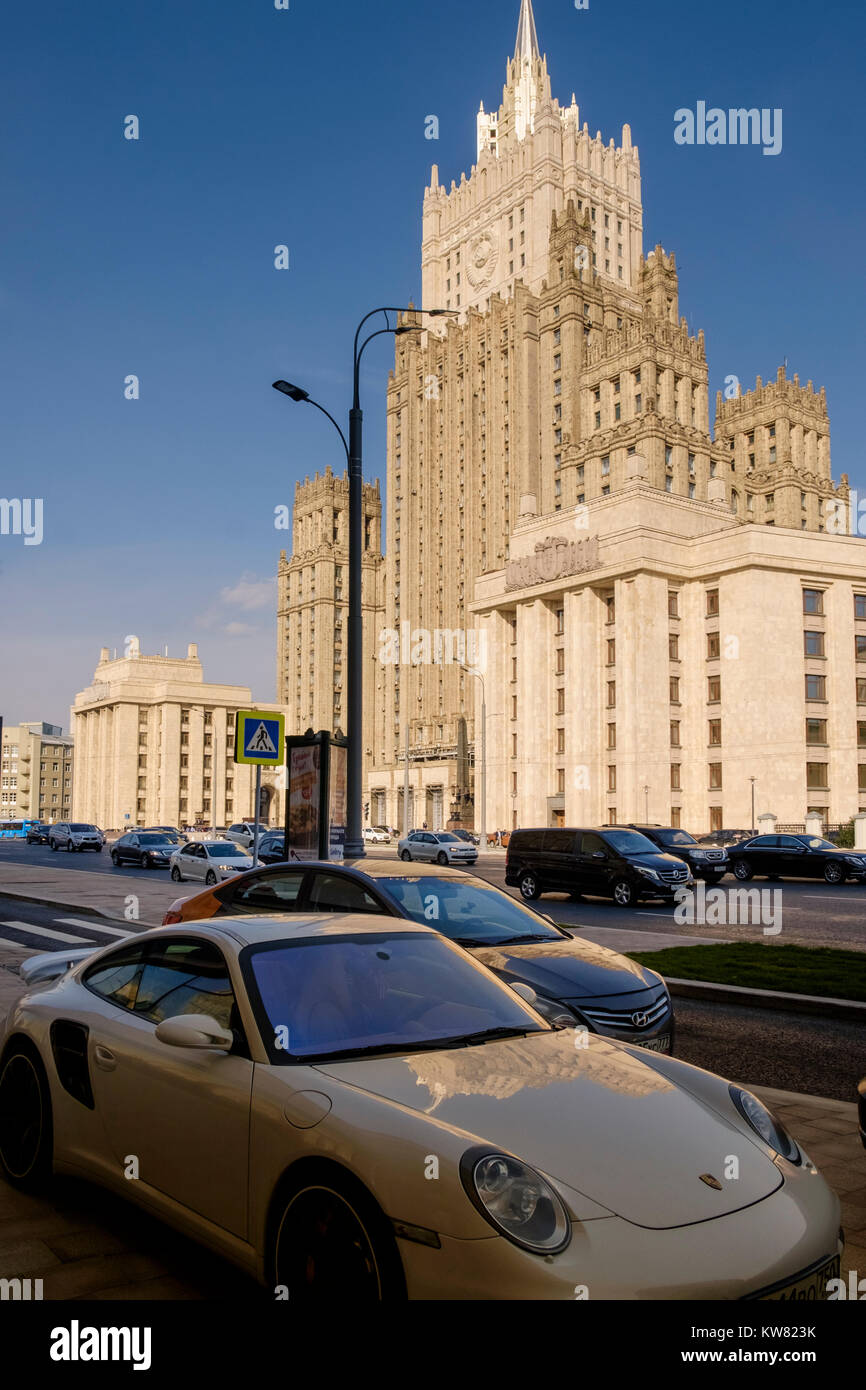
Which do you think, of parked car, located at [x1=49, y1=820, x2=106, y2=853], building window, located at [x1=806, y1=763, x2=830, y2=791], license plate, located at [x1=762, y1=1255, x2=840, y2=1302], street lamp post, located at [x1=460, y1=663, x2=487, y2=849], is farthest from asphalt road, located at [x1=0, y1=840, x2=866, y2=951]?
street lamp post, located at [x1=460, y1=663, x2=487, y2=849]

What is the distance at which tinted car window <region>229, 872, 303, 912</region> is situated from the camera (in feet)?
27.5

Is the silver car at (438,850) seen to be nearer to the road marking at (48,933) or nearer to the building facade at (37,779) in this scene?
the road marking at (48,933)

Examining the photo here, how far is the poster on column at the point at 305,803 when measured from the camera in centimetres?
1538

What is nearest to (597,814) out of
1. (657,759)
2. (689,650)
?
(657,759)

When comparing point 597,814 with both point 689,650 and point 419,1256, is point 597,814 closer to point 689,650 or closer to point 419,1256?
point 689,650

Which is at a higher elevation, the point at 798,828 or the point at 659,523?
the point at 659,523

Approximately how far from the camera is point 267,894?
27.9 feet

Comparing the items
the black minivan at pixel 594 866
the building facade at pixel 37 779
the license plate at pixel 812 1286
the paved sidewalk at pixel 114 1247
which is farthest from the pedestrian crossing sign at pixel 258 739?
the building facade at pixel 37 779

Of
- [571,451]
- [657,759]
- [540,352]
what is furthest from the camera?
[540,352]

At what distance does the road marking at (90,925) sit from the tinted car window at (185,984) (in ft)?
37.7

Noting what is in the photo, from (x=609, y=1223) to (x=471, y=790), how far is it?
83277 mm

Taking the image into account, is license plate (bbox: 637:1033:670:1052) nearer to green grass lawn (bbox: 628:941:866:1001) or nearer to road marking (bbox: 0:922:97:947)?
green grass lawn (bbox: 628:941:866:1001)

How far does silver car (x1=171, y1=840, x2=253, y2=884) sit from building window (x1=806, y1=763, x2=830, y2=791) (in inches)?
1469
